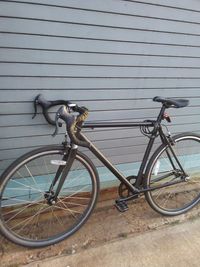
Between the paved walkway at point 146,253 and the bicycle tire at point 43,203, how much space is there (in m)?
0.25

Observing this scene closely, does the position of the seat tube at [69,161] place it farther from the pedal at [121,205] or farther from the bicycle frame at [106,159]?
the pedal at [121,205]

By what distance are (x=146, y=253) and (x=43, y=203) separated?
1.05m

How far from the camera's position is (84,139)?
2.52 meters

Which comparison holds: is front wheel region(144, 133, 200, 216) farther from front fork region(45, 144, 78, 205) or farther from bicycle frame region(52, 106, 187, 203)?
front fork region(45, 144, 78, 205)

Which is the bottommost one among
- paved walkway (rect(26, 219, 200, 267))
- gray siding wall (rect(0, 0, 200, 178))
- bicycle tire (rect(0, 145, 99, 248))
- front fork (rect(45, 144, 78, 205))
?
paved walkway (rect(26, 219, 200, 267))

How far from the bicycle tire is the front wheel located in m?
0.65

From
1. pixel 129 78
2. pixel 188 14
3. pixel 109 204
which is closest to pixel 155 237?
pixel 109 204

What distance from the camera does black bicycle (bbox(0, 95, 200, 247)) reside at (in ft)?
8.21

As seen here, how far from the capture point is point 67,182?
10.3ft

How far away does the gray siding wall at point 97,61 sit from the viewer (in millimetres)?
2373

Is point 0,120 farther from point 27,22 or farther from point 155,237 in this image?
point 155,237

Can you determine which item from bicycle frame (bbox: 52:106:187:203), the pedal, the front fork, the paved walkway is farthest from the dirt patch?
the front fork

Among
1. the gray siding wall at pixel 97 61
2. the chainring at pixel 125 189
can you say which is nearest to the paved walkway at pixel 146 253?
the chainring at pixel 125 189

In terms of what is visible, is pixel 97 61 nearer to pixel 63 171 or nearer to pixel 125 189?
pixel 63 171
